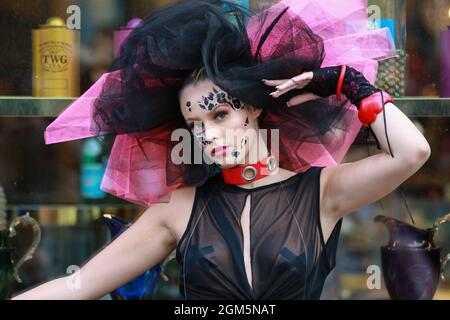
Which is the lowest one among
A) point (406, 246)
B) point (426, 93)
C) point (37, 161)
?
point (406, 246)

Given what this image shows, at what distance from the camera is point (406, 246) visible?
2.10m

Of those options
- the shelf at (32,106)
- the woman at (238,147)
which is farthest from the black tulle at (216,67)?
the shelf at (32,106)

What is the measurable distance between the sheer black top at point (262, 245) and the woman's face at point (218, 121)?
0.09 m

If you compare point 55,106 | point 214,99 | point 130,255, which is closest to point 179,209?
point 130,255

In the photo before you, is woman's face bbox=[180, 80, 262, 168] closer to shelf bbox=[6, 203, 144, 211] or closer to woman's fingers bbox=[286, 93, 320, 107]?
woman's fingers bbox=[286, 93, 320, 107]

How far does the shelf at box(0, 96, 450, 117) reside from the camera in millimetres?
2057

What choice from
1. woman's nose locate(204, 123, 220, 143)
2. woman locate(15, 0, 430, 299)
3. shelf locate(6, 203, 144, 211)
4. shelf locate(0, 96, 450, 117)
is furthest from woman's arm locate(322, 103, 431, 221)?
shelf locate(6, 203, 144, 211)

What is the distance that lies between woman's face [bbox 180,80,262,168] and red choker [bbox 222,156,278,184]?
0.02 meters

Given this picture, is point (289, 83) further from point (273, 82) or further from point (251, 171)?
point (251, 171)

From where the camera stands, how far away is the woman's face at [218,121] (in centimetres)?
177

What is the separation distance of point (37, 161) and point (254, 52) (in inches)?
27.4

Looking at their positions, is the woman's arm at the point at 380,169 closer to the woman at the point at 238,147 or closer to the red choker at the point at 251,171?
the woman at the point at 238,147
